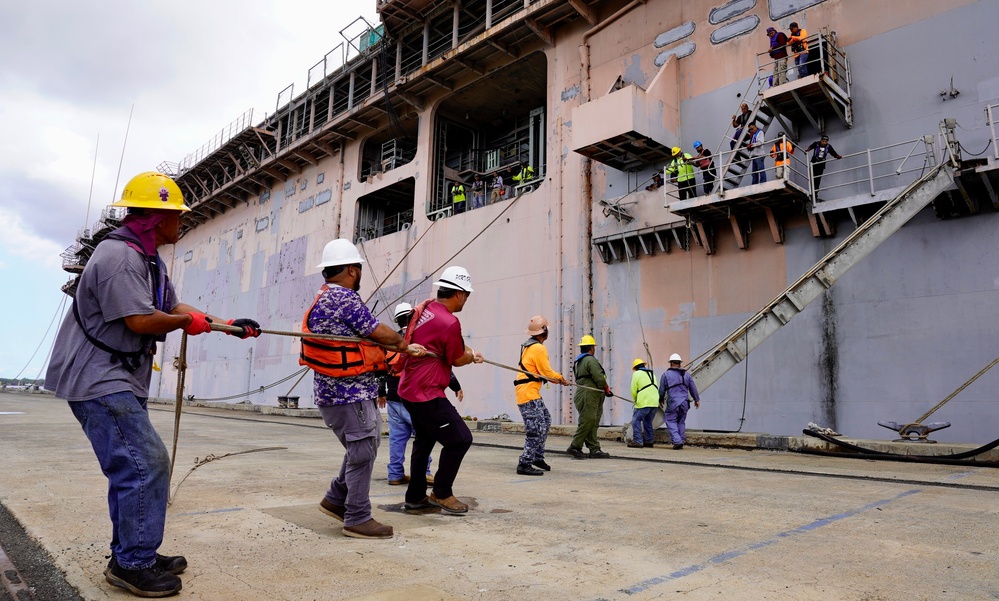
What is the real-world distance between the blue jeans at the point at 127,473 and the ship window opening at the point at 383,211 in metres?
21.5

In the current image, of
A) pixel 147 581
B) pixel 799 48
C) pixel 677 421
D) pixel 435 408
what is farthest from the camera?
pixel 799 48

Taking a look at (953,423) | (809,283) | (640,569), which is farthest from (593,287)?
(640,569)

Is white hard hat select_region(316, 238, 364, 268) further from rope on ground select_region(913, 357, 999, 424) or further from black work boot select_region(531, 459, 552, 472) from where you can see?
rope on ground select_region(913, 357, 999, 424)

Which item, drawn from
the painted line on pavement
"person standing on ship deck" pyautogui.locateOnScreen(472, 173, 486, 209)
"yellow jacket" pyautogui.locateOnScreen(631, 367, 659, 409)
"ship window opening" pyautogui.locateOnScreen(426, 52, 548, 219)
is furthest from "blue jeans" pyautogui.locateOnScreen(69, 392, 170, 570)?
"person standing on ship deck" pyautogui.locateOnScreen(472, 173, 486, 209)

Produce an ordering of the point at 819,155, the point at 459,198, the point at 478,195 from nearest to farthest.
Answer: the point at 819,155, the point at 459,198, the point at 478,195

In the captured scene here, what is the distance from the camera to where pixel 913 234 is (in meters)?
11.2

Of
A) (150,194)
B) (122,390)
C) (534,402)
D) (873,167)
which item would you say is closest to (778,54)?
(873,167)

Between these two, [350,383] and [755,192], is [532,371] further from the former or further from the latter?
[755,192]

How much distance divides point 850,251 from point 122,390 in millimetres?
10764

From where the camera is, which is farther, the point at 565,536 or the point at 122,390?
the point at 565,536

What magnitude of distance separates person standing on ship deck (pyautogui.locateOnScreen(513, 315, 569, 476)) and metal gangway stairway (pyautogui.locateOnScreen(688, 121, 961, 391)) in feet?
16.8

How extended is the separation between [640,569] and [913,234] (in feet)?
36.4

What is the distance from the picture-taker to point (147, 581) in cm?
251

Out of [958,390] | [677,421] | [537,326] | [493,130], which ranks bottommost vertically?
[677,421]
